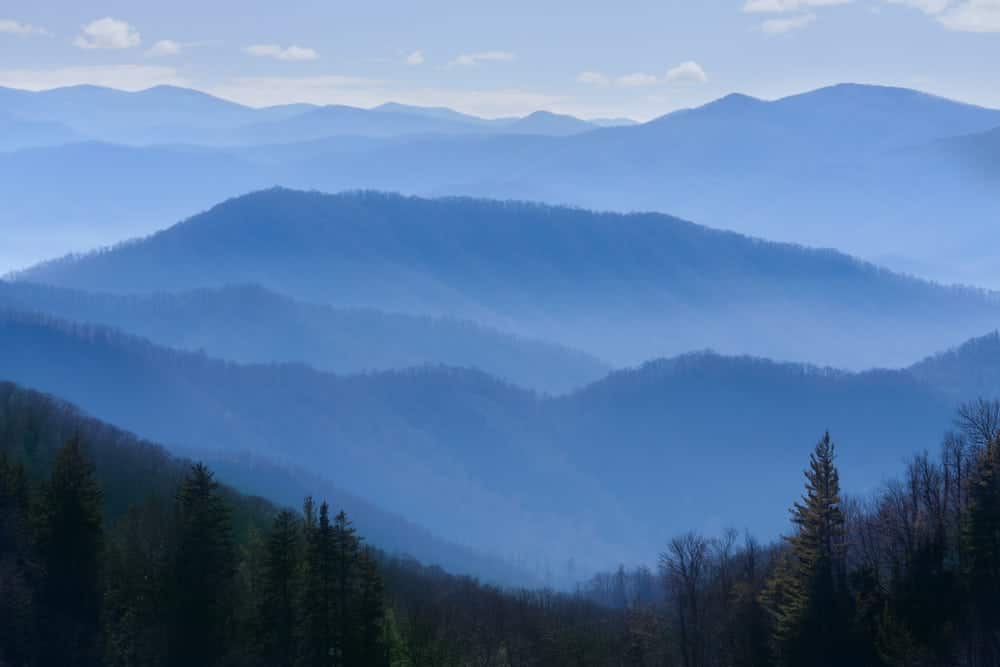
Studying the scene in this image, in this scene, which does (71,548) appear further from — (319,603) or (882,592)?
(882,592)

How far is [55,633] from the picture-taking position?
43594 mm

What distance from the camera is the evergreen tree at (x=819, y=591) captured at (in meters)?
44.0

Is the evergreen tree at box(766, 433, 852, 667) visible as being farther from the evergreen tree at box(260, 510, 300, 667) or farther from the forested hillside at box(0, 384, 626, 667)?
the evergreen tree at box(260, 510, 300, 667)

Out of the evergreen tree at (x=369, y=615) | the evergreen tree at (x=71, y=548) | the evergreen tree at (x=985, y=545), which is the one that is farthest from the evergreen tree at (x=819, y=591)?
the evergreen tree at (x=71, y=548)

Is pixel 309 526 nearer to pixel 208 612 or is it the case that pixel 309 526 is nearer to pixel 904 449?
pixel 208 612

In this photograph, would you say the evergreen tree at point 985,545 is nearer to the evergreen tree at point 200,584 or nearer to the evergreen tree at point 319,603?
the evergreen tree at point 319,603

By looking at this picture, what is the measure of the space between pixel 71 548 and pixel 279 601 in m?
7.50

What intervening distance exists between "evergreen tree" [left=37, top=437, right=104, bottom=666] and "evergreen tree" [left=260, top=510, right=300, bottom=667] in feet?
18.2

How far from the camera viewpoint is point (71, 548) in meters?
45.9

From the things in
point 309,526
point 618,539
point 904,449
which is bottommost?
point 309,526

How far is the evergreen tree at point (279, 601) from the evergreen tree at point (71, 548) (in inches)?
219

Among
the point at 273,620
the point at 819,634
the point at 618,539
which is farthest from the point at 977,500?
the point at 618,539

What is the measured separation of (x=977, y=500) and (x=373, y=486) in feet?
485

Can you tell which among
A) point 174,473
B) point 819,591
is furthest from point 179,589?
point 174,473
